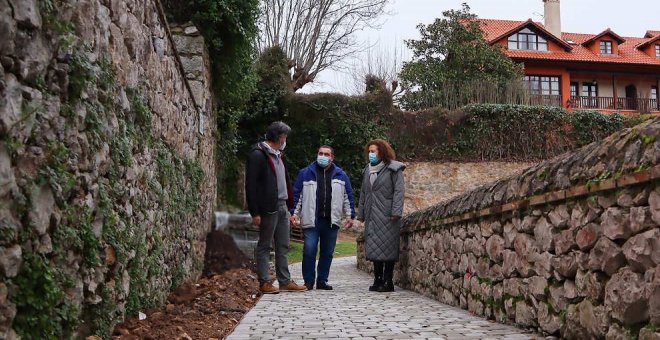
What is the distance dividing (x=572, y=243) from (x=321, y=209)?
4.62 m

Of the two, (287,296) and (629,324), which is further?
(287,296)

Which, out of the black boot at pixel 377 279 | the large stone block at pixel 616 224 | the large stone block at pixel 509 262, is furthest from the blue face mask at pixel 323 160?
the large stone block at pixel 616 224

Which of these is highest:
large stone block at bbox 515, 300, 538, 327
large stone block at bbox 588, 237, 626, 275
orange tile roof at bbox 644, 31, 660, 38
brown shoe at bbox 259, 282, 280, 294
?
orange tile roof at bbox 644, 31, 660, 38

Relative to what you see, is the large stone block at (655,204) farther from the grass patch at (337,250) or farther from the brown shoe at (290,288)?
the grass patch at (337,250)

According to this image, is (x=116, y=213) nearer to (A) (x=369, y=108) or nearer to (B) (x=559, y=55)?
(A) (x=369, y=108)

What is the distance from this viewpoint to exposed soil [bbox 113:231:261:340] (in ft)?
13.5

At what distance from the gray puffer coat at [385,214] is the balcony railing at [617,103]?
95.4 feet

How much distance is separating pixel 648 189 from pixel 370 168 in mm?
5127

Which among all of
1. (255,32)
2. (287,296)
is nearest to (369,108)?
(255,32)

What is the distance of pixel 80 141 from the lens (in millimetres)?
3021

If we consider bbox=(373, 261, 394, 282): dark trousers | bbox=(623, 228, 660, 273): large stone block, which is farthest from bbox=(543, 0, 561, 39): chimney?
bbox=(623, 228, 660, 273): large stone block

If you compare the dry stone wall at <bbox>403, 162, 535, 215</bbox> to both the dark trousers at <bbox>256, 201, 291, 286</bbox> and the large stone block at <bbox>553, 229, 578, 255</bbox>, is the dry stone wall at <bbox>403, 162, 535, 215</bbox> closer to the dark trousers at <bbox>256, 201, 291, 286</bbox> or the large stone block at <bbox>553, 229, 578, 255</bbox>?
the dark trousers at <bbox>256, 201, 291, 286</bbox>

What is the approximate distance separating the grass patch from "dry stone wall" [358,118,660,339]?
9881 millimetres

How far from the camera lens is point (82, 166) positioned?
10.1ft
